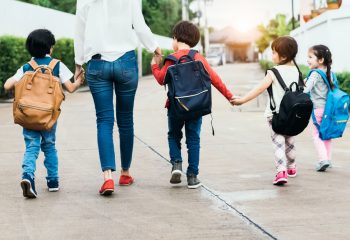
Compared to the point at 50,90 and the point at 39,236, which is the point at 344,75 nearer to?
the point at 50,90

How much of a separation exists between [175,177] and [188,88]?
2.90ft

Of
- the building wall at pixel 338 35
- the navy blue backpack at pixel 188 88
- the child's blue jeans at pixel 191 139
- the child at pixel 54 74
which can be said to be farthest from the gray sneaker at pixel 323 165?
the building wall at pixel 338 35

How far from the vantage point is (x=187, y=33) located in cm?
623

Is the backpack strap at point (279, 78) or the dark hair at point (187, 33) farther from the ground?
the dark hair at point (187, 33)

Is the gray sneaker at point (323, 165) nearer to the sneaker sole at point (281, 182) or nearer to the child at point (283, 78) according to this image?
the child at point (283, 78)

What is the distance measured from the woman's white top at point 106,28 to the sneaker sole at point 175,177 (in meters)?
1.19

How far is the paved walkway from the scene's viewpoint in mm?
4773

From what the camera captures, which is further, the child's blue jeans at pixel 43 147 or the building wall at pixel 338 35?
the building wall at pixel 338 35

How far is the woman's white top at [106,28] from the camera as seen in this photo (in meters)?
5.93

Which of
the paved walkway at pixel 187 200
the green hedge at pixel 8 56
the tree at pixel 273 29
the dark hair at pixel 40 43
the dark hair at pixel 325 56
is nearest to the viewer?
the paved walkway at pixel 187 200

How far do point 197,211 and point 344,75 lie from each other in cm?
799

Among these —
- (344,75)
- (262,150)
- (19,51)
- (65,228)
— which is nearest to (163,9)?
(19,51)

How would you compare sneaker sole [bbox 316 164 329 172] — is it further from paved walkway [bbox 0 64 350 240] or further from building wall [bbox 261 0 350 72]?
building wall [bbox 261 0 350 72]

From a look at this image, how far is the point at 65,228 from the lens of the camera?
4879 mm
